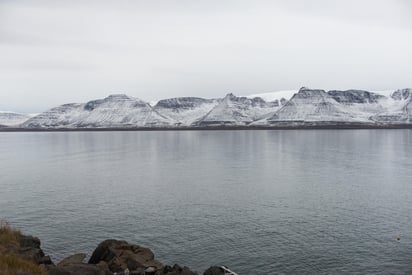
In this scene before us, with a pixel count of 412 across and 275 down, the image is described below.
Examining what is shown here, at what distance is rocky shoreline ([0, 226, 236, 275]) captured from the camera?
1981 centimetres

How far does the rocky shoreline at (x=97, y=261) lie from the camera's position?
19.8m

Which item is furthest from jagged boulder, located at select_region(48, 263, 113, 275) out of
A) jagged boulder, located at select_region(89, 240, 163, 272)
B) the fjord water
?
the fjord water

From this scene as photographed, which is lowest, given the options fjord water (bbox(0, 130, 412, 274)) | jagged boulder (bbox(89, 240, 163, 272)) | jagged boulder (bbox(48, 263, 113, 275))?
fjord water (bbox(0, 130, 412, 274))

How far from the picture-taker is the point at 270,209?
41.6 metres

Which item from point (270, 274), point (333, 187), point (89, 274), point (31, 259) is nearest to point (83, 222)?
point (31, 259)

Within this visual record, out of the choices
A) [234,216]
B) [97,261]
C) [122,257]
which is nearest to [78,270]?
[122,257]

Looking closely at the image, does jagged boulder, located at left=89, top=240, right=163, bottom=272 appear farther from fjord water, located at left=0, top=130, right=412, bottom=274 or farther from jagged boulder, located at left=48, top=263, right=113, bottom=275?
fjord water, located at left=0, top=130, right=412, bottom=274

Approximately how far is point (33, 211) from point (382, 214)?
37.8 metres

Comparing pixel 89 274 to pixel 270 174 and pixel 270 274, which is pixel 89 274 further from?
pixel 270 174

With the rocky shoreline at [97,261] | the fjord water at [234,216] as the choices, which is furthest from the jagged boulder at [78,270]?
the fjord water at [234,216]

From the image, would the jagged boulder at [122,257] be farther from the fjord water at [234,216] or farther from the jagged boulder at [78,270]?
the fjord water at [234,216]

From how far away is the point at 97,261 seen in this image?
83.7 feet

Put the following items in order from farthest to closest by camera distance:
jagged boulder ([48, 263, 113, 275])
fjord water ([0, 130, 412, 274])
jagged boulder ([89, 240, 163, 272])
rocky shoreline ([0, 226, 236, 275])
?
fjord water ([0, 130, 412, 274]) < jagged boulder ([89, 240, 163, 272]) < rocky shoreline ([0, 226, 236, 275]) < jagged boulder ([48, 263, 113, 275])

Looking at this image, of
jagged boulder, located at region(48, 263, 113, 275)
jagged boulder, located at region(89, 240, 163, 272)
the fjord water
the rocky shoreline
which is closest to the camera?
jagged boulder, located at region(48, 263, 113, 275)
